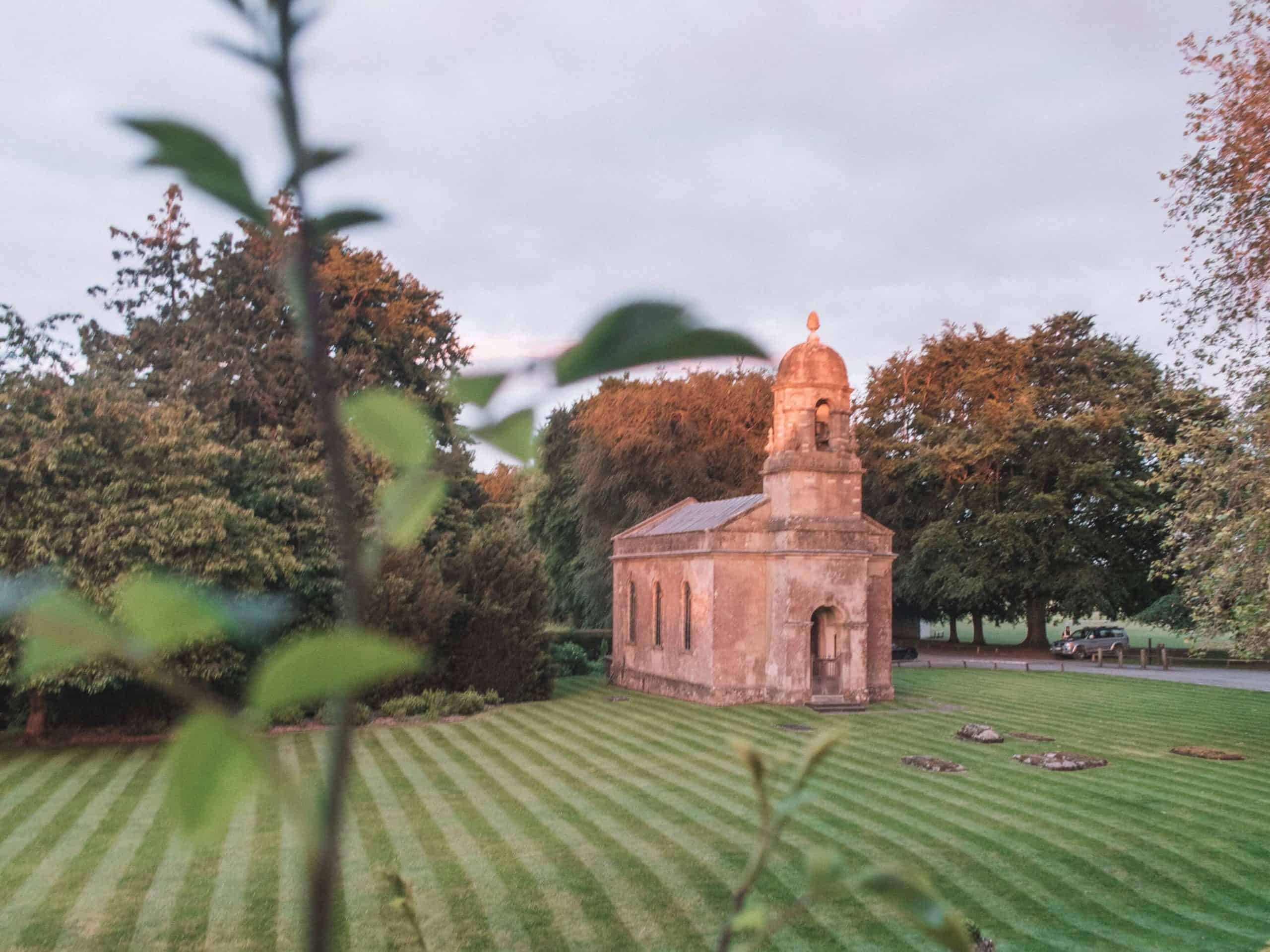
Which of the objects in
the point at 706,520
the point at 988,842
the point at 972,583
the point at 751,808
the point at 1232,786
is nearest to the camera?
the point at 988,842

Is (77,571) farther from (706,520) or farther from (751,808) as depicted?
(706,520)

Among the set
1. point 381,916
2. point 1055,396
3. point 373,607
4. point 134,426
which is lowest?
point 381,916

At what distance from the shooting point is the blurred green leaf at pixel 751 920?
27.1 inches

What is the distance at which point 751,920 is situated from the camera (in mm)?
688

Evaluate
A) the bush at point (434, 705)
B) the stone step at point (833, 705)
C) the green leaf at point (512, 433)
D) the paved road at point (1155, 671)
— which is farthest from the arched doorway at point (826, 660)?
the green leaf at point (512, 433)

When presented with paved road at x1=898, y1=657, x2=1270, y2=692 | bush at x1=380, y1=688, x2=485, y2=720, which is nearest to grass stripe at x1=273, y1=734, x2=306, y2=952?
bush at x1=380, y1=688, x2=485, y2=720

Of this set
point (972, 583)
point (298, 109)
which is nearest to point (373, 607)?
point (298, 109)

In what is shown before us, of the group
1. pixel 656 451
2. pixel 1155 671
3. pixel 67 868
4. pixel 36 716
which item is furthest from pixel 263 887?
pixel 1155 671

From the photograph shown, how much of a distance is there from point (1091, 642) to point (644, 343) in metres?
40.9

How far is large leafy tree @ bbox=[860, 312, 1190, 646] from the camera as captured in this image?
3556 centimetres

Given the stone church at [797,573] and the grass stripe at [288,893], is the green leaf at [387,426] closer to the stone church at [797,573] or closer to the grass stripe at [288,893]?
the grass stripe at [288,893]

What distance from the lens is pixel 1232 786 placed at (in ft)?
49.2

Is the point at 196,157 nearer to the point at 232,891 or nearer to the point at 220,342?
the point at 232,891

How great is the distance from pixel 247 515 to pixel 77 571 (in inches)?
114
